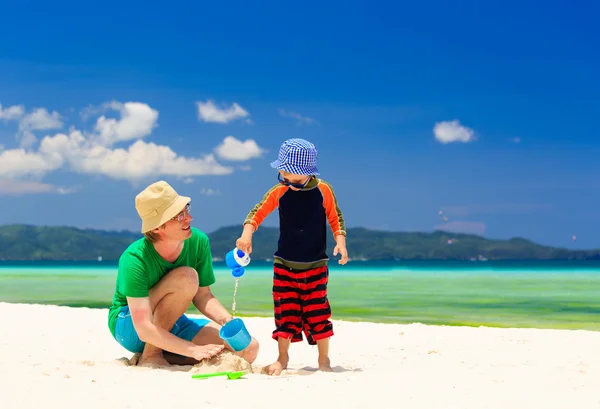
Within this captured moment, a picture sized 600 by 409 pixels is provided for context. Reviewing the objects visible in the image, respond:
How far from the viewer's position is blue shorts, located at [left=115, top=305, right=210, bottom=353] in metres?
4.43

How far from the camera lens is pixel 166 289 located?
4.26m

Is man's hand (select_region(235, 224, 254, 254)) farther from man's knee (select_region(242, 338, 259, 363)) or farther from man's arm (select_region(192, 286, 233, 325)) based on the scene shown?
man's knee (select_region(242, 338, 259, 363))

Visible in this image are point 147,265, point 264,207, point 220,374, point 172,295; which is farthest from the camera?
point 264,207

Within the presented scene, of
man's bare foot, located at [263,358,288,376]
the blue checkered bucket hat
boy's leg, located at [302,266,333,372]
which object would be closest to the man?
man's bare foot, located at [263,358,288,376]

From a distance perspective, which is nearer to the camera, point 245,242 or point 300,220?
point 245,242

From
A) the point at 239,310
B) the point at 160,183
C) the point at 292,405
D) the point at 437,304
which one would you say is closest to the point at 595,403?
the point at 292,405

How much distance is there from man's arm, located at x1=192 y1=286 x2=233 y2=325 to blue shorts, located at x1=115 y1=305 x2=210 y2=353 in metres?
0.18

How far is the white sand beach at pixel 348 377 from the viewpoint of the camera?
132 inches

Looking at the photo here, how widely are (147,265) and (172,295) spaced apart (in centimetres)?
27

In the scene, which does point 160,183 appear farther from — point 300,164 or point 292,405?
point 292,405

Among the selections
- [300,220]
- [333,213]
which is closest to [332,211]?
[333,213]

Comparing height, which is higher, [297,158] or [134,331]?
[297,158]

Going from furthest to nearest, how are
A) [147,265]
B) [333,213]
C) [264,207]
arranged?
[333,213]
[264,207]
[147,265]

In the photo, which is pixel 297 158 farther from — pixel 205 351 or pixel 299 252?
pixel 205 351
